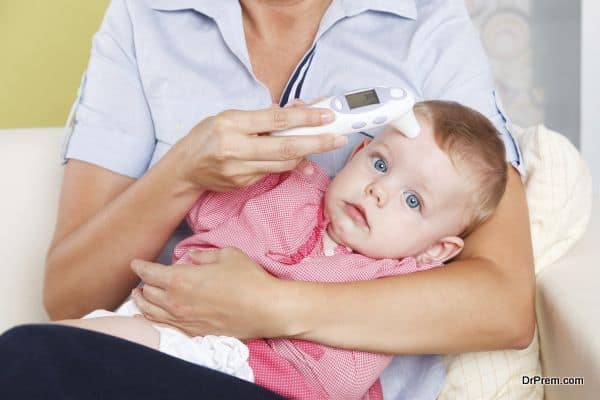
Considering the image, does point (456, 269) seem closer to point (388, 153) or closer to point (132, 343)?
point (388, 153)

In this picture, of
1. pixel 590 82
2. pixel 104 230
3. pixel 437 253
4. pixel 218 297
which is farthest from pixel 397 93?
pixel 590 82

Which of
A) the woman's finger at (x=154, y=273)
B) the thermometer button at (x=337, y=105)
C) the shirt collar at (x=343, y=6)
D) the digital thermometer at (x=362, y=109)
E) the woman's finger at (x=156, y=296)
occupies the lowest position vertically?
the woman's finger at (x=156, y=296)

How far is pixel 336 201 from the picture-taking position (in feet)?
4.31

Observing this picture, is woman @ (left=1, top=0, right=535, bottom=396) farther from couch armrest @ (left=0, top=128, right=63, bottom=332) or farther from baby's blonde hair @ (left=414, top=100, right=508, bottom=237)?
couch armrest @ (left=0, top=128, right=63, bottom=332)

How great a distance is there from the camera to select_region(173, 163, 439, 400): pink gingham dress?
1229mm

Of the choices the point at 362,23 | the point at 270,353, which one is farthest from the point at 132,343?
the point at 362,23

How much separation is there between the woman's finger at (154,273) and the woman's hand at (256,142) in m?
0.15

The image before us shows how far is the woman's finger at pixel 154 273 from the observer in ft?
4.09

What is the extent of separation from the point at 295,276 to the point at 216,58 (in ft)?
1.44

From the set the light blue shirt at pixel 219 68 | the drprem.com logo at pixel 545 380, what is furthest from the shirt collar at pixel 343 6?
the drprem.com logo at pixel 545 380

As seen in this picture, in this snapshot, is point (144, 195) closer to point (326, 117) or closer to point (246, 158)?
point (246, 158)

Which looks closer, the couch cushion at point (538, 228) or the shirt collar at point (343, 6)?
the couch cushion at point (538, 228)

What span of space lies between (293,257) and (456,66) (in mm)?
424

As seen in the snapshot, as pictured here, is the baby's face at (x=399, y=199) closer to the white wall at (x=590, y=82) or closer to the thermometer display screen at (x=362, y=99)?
the thermometer display screen at (x=362, y=99)
